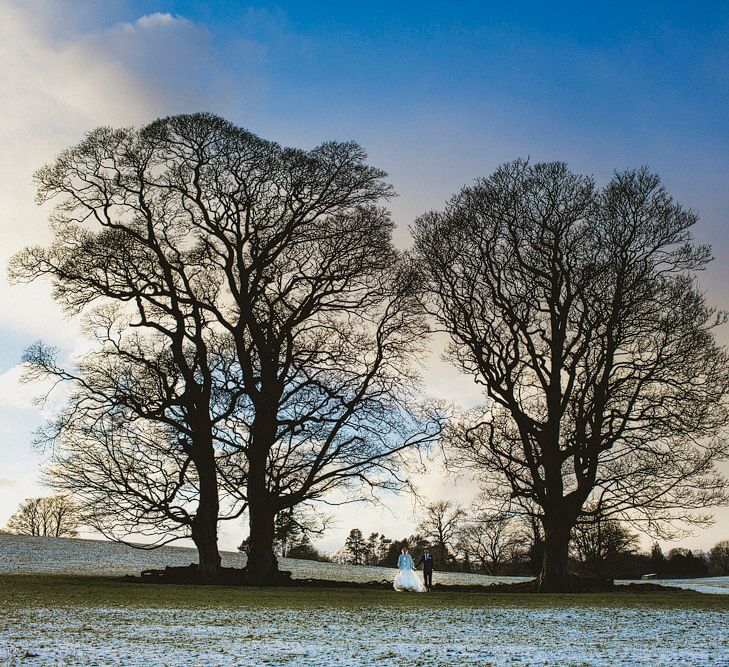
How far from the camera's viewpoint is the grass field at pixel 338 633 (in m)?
8.80

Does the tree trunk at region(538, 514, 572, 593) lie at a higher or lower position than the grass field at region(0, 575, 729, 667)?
higher

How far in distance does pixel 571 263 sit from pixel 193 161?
49.0ft

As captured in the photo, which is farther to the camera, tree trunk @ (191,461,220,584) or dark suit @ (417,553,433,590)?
dark suit @ (417,553,433,590)

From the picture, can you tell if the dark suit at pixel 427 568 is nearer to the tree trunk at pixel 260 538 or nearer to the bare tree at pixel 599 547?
the tree trunk at pixel 260 538

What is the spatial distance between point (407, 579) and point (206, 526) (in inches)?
302

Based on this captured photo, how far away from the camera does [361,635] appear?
11281mm

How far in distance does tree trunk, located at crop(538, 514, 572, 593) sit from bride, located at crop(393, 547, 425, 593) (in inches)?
185

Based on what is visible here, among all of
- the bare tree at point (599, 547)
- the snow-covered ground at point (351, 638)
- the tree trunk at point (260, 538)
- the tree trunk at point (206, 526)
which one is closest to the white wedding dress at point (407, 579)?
the tree trunk at point (260, 538)

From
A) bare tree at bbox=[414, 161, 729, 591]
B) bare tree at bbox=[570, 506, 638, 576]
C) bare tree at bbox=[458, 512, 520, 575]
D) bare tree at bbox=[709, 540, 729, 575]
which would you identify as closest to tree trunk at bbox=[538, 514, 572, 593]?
bare tree at bbox=[414, 161, 729, 591]

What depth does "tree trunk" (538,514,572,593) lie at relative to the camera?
93.8 ft

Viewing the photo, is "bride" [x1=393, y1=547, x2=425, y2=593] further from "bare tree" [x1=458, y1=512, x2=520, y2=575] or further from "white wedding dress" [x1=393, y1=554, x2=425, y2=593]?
"bare tree" [x1=458, y1=512, x2=520, y2=575]

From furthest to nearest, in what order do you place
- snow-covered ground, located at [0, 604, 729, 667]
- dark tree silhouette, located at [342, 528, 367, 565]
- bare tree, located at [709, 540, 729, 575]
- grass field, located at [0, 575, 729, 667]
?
bare tree, located at [709, 540, 729, 575] < dark tree silhouette, located at [342, 528, 367, 565] < grass field, located at [0, 575, 729, 667] < snow-covered ground, located at [0, 604, 729, 667]

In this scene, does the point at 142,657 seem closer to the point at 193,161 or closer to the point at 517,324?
the point at 193,161

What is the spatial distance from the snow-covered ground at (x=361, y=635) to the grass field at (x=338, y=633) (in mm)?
17
